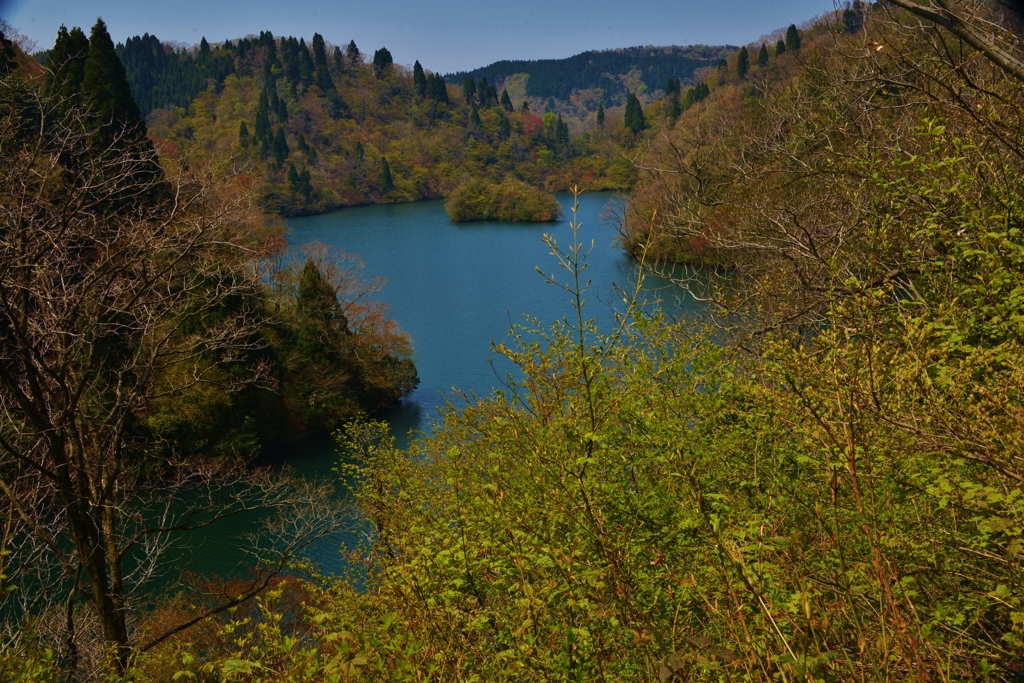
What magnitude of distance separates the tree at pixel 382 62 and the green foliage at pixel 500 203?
174 feet

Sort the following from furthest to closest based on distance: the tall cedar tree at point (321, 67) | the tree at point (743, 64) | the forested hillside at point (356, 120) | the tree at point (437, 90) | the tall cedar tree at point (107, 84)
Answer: the tree at point (437, 90), the tall cedar tree at point (321, 67), the forested hillside at point (356, 120), the tree at point (743, 64), the tall cedar tree at point (107, 84)

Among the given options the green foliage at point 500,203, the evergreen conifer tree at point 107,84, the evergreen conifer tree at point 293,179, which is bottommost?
the green foliage at point 500,203

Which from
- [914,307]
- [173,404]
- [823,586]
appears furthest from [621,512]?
[173,404]

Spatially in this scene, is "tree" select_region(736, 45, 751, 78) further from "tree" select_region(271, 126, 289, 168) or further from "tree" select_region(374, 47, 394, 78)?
"tree" select_region(374, 47, 394, 78)

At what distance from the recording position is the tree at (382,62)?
10475cm

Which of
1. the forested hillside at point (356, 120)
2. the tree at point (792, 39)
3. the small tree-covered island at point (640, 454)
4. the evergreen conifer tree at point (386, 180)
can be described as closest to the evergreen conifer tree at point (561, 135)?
the forested hillside at point (356, 120)

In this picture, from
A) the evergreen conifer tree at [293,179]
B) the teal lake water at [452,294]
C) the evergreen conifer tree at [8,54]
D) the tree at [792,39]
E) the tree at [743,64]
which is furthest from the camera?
the evergreen conifer tree at [293,179]

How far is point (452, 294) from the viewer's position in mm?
34375

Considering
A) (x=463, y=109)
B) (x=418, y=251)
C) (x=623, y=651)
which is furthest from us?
(x=463, y=109)

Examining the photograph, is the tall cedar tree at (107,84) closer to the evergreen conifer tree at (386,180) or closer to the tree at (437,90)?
the evergreen conifer tree at (386,180)

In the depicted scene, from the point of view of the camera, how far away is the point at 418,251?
45.6 meters

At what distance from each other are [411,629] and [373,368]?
67.1 ft

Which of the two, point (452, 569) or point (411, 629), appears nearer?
point (411, 629)

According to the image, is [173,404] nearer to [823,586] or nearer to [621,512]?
[621,512]
